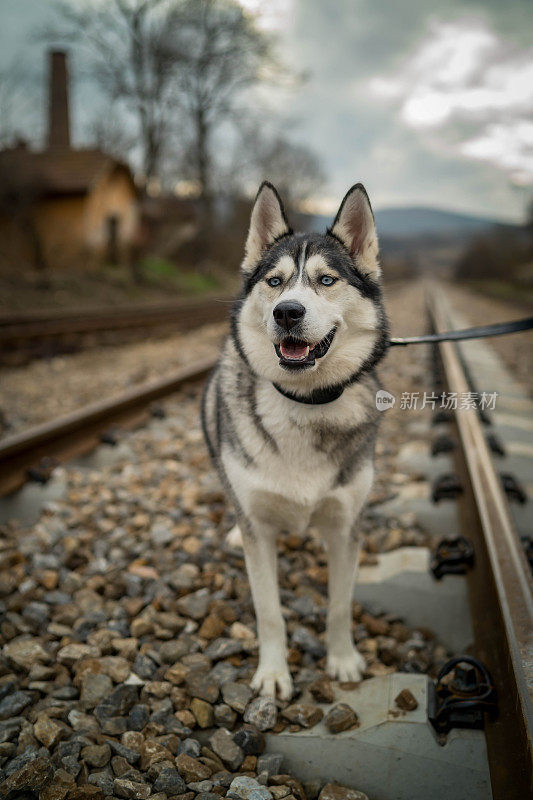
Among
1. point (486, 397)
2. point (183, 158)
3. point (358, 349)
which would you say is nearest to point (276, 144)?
point (183, 158)

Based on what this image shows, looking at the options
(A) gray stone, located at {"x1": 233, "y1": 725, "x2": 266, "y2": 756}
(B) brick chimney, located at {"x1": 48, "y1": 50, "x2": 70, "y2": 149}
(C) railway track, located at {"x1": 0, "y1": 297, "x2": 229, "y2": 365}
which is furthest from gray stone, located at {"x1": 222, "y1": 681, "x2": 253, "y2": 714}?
(B) brick chimney, located at {"x1": 48, "y1": 50, "x2": 70, "y2": 149}

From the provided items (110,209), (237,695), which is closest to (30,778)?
(237,695)

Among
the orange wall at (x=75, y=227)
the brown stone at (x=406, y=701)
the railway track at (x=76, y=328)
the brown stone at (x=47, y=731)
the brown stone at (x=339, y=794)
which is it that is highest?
the orange wall at (x=75, y=227)

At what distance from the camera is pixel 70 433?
14.2ft

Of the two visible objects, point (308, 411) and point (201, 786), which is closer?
point (201, 786)

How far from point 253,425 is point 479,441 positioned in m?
2.02

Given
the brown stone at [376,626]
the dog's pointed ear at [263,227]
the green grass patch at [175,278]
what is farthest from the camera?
the green grass patch at [175,278]

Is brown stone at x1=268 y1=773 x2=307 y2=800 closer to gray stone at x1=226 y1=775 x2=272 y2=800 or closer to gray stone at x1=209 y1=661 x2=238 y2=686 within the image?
gray stone at x1=226 y1=775 x2=272 y2=800

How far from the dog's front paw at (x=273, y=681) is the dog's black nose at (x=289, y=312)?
141cm

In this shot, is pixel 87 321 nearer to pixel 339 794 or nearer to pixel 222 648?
pixel 222 648

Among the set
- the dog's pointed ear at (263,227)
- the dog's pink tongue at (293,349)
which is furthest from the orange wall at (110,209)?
the dog's pink tongue at (293,349)

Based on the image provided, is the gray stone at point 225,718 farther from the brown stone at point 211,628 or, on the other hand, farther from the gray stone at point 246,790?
the brown stone at point 211,628

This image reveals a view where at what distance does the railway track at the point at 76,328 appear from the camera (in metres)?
7.79

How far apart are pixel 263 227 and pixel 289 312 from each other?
0.64m
